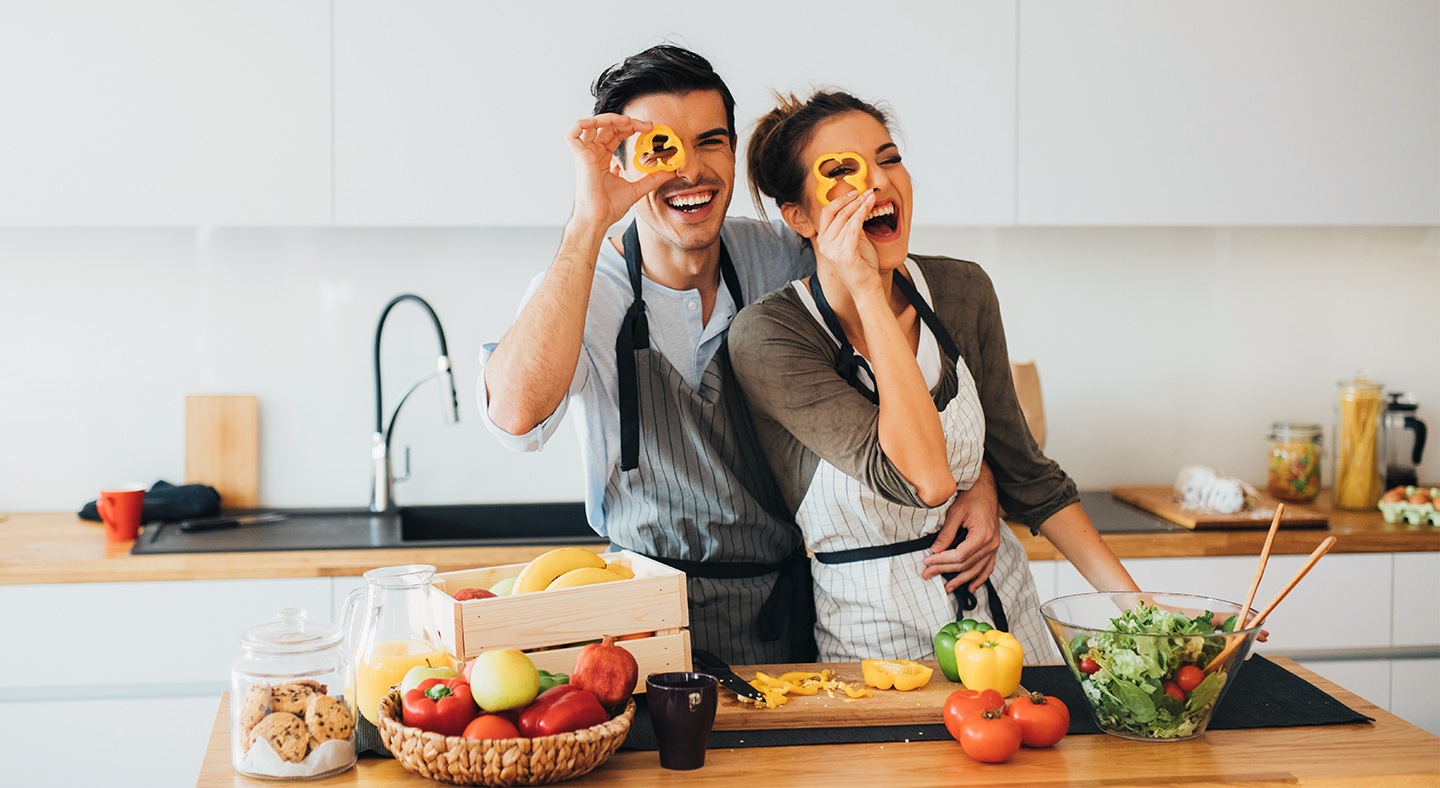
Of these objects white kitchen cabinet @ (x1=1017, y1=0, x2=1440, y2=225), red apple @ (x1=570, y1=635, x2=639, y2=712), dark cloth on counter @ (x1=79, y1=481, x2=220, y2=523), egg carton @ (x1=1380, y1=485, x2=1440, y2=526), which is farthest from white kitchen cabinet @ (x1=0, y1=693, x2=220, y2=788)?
egg carton @ (x1=1380, y1=485, x2=1440, y2=526)

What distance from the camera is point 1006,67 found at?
2.86 meters

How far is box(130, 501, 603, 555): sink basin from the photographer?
2.67 metres

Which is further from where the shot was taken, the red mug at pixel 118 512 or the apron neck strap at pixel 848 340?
the red mug at pixel 118 512

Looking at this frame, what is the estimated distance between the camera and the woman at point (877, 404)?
5.71 ft

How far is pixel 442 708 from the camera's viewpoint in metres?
1.30

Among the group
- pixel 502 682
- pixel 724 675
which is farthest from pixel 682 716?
pixel 724 675

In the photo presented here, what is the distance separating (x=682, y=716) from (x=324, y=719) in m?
0.37

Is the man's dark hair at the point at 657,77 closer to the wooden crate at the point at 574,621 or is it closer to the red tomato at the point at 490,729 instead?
the wooden crate at the point at 574,621

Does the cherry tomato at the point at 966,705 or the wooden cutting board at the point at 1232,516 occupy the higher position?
the wooden cutting board at the point at 1232,516

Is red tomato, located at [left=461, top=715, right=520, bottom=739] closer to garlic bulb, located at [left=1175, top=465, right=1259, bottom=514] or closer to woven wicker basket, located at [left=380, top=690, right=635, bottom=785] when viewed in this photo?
woven wicker basket, located at [left=380, top=690, right=635, bottom=785]

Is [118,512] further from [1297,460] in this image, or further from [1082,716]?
[1297,460]

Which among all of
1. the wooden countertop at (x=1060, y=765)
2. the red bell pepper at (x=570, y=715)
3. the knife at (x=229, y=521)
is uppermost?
the red bell pepper at (x=570, y=715)

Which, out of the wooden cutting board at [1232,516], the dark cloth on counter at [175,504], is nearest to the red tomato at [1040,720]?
the wooden cutting board at [1232,516]

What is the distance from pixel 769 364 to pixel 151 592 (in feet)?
4.89
